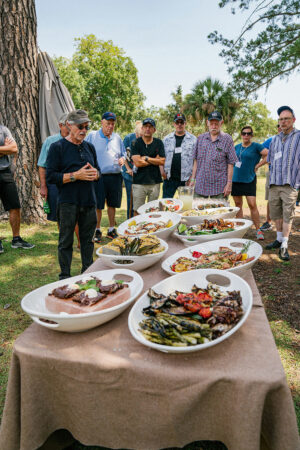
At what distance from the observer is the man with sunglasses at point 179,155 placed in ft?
13.2

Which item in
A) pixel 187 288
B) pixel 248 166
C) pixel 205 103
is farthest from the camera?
pixel 205 103

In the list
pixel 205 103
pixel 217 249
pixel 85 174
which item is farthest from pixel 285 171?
pixel 205 103

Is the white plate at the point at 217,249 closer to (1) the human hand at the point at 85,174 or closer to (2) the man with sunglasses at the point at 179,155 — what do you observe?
(1) the human hand at the point at 85,174

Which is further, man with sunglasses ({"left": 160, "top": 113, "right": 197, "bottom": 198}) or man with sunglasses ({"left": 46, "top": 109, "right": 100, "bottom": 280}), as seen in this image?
man with sunglasses ({"left": 160, "top": 113, "right": 197, "bottom": 198})

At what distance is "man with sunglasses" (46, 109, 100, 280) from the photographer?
237cm

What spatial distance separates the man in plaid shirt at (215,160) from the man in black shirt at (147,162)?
505mm

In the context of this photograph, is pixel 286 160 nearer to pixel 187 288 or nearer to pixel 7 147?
pixel 187 288

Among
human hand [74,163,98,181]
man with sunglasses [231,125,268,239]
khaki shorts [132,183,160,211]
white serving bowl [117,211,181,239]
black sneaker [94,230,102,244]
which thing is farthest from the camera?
man with sunglasses [231,125,268,239]

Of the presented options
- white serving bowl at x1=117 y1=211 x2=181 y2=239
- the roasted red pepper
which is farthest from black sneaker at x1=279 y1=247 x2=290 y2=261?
the roasted red pepper

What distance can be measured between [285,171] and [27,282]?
11.8 feet

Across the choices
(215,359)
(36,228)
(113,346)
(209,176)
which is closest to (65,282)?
(113,346)

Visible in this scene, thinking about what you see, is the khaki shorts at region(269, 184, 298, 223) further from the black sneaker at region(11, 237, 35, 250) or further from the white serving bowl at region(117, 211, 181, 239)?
the black sneaker at region(11, 237, 35, 250)

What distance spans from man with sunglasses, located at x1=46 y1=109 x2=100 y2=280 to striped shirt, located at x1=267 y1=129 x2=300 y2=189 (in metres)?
2.64

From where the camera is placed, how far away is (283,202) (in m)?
4.07
